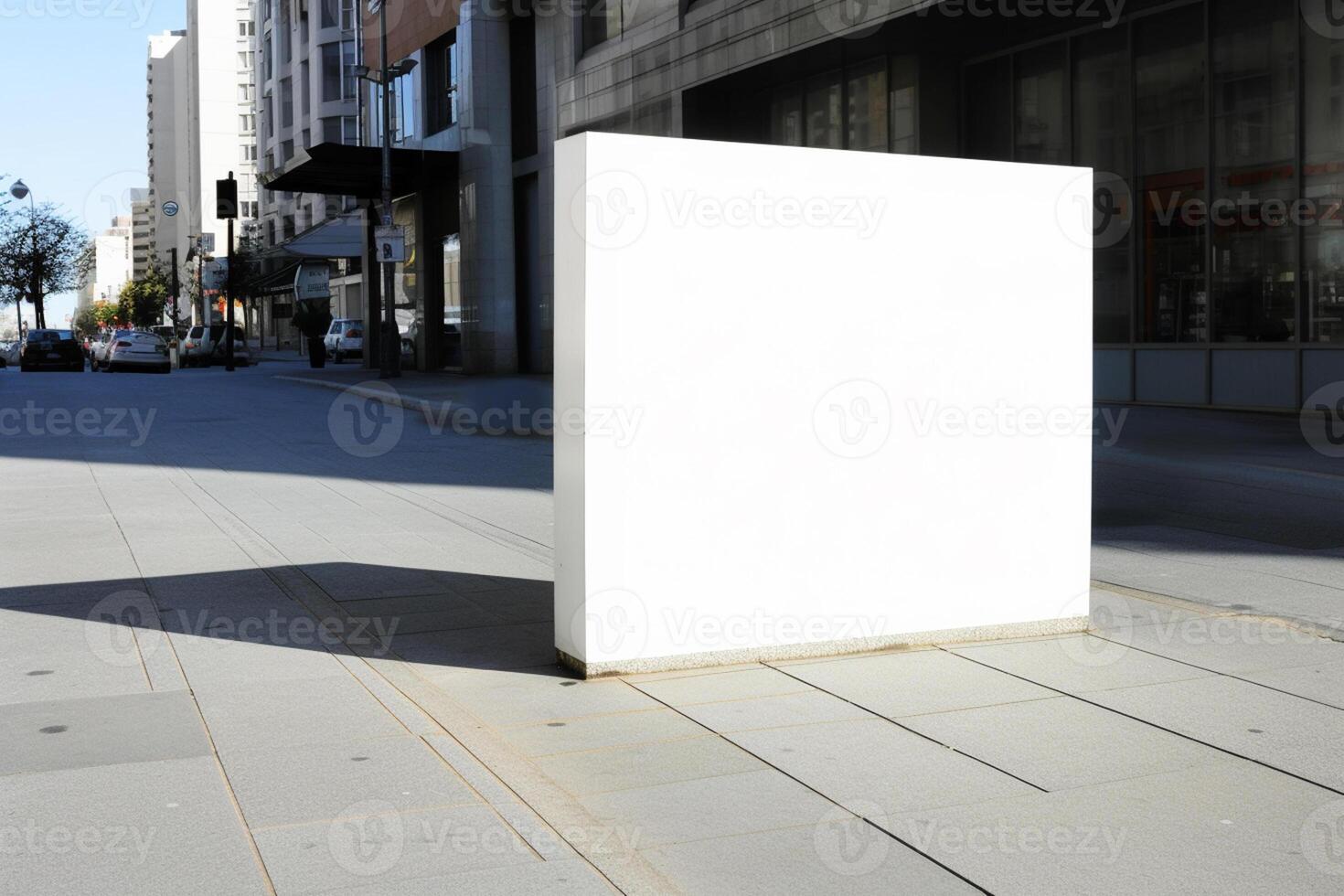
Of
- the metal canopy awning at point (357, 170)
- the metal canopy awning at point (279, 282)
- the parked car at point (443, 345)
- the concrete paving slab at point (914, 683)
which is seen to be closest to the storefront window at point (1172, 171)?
the concrete paving slab at point (914, 683)

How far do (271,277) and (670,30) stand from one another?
137 feet

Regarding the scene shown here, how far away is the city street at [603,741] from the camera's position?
3.84m

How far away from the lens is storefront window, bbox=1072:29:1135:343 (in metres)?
21.9

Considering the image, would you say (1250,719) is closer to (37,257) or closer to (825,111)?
(825,111)

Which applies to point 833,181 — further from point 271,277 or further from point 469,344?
point 271,277

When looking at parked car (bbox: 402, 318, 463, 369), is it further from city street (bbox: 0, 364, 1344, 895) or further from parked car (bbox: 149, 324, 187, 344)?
city street (bbox: 0, 364, 1344, 895)

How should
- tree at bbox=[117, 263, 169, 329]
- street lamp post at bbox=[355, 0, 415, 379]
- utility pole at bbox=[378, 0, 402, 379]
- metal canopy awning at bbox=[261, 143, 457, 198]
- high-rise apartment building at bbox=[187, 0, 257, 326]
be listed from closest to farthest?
street lamp post at bbox=[355, 0, 415, 379]
utility pole at bbox=[378, 0, 402, 379]
metal canopy awning at bbox=[261, 143, 457, 198]
tree at bbox=[117, 263, 169, 329]
high-rise apartment building at bbox=[187, 0, 257, 326]

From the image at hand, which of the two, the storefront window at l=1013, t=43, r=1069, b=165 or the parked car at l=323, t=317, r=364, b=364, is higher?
the storefront window at l=1013, t=43, r=1069, b=165

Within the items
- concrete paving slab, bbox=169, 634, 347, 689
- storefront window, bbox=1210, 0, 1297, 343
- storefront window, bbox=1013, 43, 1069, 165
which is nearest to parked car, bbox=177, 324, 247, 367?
storefront window, bbox=1013, 43, 1069, 165

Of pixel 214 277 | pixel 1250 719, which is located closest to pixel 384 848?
pixel 1250 719

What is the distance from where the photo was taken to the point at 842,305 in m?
6.12

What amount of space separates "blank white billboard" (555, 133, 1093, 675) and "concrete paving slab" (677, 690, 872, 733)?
0.57 m

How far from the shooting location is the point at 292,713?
5328 millimetres

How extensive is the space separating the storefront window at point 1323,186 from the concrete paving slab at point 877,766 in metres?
15.4
